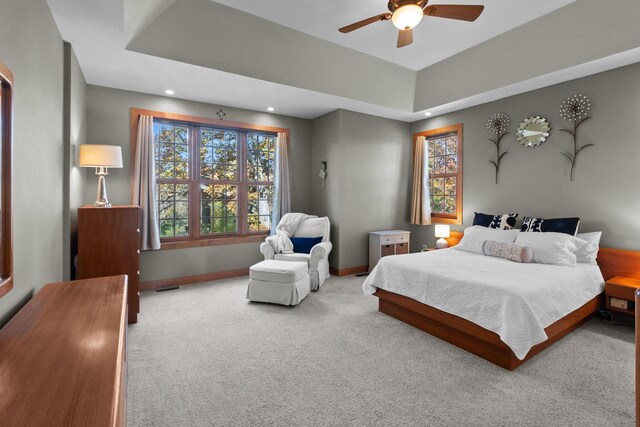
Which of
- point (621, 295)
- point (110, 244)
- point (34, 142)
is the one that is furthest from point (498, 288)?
point (110, 244)

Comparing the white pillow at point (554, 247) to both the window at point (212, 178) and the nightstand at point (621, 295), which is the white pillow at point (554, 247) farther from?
the window at point (212, 178)

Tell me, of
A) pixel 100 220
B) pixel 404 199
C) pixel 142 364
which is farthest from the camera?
pixel 404 199

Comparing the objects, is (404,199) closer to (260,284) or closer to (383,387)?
(260,284)

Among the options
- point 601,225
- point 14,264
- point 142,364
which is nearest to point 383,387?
point 142,364

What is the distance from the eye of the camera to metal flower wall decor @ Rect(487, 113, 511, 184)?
4.47m

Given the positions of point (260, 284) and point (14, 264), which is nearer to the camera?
point (14, 264)

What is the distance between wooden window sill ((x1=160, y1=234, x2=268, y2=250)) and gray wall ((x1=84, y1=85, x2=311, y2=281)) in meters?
0.06

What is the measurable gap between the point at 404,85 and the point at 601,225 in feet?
10.2

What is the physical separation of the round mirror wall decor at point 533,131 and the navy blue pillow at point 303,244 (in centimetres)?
317

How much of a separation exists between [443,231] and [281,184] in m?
2.71

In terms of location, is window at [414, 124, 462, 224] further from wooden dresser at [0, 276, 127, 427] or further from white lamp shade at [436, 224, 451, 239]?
wooden dresser at [0, 276, 127, 427]

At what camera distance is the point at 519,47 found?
366 centimetres

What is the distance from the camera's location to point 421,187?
5578 millimetres

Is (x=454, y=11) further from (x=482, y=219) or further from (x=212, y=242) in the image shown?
(x=212, y=242)
